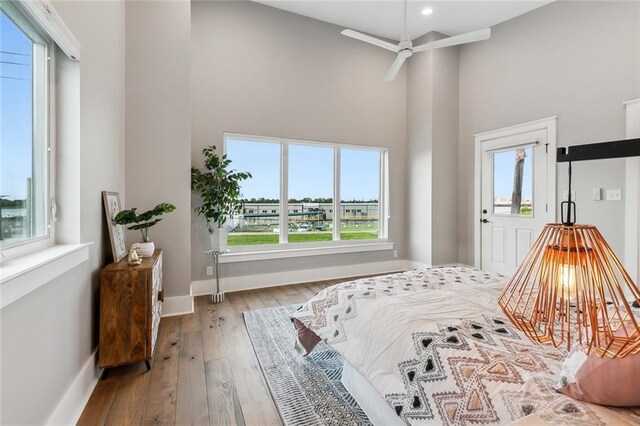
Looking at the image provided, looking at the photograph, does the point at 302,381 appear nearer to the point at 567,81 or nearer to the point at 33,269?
the point at 33,269

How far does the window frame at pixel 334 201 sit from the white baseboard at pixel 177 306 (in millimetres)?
819

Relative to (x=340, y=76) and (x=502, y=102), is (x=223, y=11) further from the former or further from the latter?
(x=502, y=102)

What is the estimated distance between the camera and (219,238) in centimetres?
364

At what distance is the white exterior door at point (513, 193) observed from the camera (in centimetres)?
402

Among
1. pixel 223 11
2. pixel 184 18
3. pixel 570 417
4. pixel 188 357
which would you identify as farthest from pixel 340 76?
pixel 570 417

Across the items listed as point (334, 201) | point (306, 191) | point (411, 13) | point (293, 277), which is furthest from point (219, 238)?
point (411, 13)

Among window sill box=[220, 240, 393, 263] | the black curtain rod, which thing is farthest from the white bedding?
window sill box=[220, 240, 393, 263]

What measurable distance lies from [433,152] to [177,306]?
414cm

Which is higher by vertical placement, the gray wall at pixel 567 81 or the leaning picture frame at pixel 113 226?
the gray wall at pixel 567 81

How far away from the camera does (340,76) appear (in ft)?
15.6

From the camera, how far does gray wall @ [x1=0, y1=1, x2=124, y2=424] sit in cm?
119

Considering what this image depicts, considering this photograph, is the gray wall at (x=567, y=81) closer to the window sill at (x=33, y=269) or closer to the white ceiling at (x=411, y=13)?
the white ceiling at (x=411, y=13)

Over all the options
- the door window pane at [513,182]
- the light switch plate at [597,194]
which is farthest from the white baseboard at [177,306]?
the light switch plate at [597,194]

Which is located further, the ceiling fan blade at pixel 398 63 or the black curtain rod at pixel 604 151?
the ceiling fan blade at pixel 398 63
